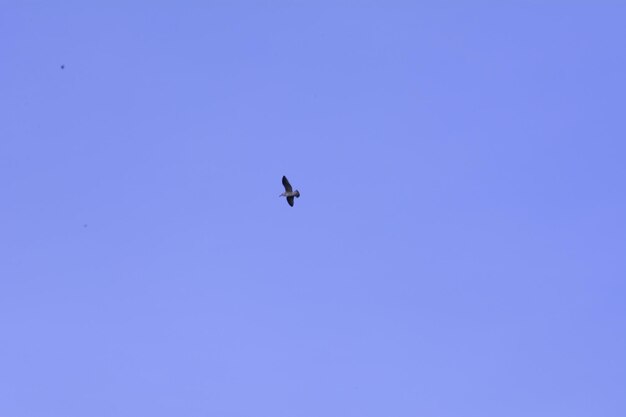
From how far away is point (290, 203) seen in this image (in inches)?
1283
